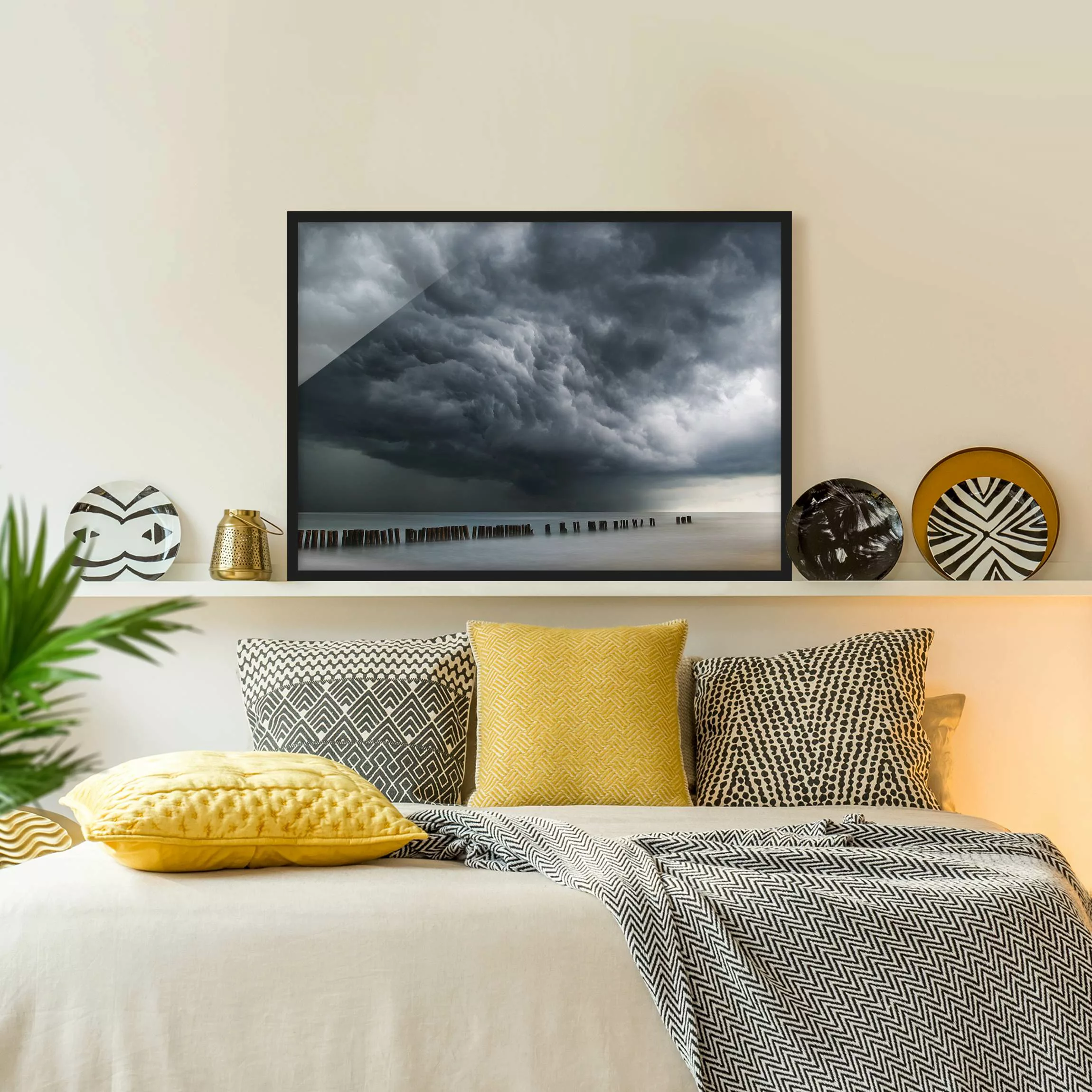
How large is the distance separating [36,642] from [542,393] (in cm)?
247

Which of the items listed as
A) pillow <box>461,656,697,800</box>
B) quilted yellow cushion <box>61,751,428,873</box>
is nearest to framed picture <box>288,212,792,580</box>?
pillow <box>461,656,697,800</box>

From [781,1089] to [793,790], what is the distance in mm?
1092

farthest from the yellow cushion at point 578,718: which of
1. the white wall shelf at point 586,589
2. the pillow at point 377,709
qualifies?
the white wall shelf at point 586,589

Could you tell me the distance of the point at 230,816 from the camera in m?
1.56

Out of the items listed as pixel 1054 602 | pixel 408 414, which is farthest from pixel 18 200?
pixel 1054 602

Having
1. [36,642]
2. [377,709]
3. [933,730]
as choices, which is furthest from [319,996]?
[933,730]

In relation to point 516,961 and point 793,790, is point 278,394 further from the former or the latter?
point 516,961

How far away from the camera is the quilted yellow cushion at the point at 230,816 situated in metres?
1.51

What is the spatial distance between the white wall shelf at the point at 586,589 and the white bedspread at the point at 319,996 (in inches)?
54.6

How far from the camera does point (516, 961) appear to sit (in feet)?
4.62

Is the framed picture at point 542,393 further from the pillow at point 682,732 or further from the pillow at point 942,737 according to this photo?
the pillow at point 942,737

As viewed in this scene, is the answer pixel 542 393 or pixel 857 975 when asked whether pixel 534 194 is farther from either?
pixel 857 975

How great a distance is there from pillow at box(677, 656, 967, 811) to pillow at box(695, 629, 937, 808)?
1.7 inches

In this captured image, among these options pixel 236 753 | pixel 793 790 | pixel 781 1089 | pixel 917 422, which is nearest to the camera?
pixel 781 1089
